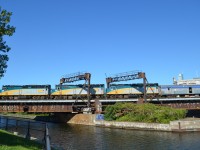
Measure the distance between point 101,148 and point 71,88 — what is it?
146ft

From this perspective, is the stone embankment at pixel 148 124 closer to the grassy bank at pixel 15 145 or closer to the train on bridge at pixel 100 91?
the train on bridge at pixel 100 91

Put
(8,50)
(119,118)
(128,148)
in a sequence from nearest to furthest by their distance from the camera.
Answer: (8,50)
(128,148)
(119,118)

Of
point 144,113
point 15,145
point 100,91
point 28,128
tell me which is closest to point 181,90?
point 100,91

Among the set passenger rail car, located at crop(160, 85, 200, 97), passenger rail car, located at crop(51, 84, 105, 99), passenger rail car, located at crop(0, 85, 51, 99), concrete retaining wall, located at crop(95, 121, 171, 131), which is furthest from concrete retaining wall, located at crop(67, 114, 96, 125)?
passenger rail car, located at crop(160, 85, 200, 97)

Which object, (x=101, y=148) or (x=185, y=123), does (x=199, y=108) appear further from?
(x=101, y=148)

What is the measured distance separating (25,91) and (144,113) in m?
34.8

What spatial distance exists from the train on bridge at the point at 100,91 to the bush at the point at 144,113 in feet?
49.3

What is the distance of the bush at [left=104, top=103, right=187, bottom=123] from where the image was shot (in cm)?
4947

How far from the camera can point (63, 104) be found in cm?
7094

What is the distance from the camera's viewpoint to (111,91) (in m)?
75.9

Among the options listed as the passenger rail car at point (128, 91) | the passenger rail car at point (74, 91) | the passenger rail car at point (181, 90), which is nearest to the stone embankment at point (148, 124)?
the passenger rail car at point (74, 91)

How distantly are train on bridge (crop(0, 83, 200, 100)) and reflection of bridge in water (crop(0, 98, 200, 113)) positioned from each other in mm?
2274

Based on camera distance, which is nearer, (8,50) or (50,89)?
(8,50)

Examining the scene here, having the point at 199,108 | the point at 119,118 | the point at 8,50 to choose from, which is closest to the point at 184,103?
the point at 199,108
